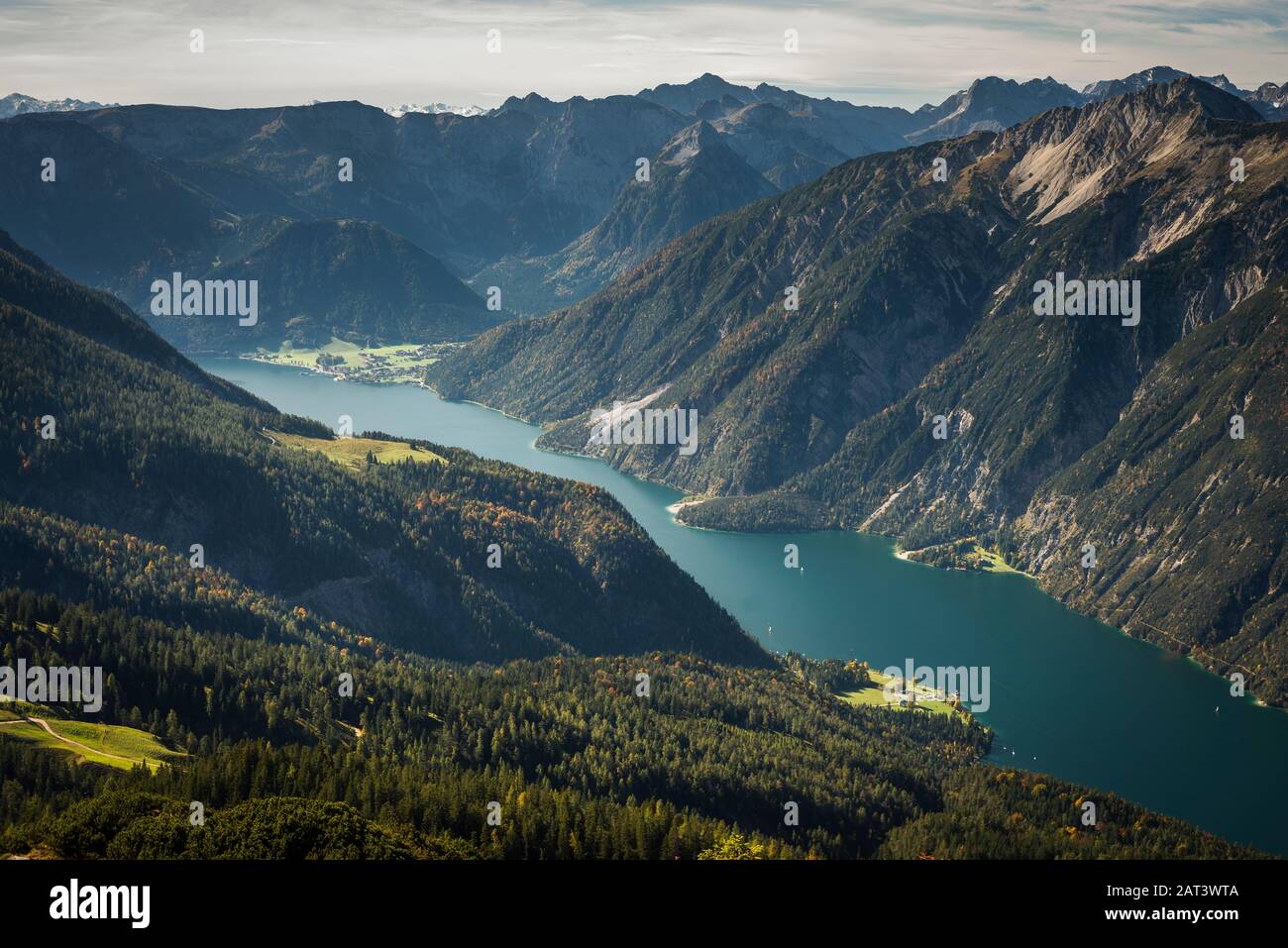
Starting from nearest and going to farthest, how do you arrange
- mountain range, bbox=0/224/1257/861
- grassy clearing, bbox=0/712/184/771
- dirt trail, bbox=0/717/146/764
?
mountain range, bbox=0/224/1257/861 → grassy clearing, bbox=0/712/184/771 → dirt trail, bbox=0/717/146/764

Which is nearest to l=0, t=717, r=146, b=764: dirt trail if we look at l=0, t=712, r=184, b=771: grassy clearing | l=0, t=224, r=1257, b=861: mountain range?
l=0, t=712, r=184, b=771: grassy clearing

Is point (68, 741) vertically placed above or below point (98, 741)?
above

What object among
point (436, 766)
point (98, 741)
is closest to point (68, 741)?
point (98, 741)

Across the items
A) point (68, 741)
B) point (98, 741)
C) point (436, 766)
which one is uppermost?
point (68, 741)

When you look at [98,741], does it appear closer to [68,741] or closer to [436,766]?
[68,741]

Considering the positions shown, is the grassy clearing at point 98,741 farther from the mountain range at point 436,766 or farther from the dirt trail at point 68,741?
the mountain range at point 436,766

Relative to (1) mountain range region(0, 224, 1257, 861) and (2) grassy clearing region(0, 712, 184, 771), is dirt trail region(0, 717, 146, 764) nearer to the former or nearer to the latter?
(2) grassy clearing region(0, 712, 184, 771)
